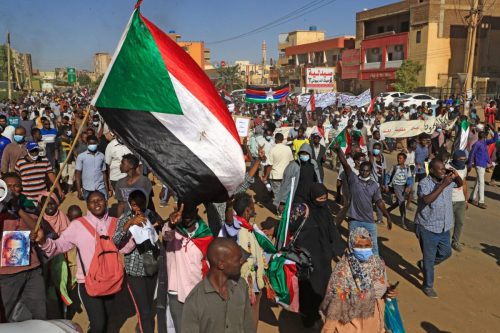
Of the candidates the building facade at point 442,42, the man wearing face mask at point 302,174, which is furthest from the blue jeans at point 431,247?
the building facade at point 442,42

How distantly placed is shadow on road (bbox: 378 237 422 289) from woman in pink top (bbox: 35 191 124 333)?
3933 millimetres

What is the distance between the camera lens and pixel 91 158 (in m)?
7.70

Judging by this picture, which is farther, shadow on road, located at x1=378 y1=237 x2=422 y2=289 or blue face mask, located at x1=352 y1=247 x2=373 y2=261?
shadow on road, located at x1=378 y1=237 x2=422 y2=289

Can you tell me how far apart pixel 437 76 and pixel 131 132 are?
138 ft

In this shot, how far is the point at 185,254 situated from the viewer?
373cm

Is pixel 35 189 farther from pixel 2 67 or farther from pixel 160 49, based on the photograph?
pixel 2 67

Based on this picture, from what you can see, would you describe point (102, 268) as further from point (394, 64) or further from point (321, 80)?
point (394, 64)

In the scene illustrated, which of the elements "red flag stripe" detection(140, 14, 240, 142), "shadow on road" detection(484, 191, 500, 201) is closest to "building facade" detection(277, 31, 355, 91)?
"shadow on road" detection(484, 191, 500, 201)

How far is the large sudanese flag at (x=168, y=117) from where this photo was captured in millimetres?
3469

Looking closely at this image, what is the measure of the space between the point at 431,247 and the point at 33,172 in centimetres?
573

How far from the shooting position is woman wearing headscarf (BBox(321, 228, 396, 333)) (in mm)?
3420

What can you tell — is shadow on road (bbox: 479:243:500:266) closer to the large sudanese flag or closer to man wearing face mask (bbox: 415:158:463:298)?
man wearing face mask (bbox: 415:158:463:298)

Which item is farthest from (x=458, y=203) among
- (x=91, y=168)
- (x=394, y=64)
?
(x=394, y=64)

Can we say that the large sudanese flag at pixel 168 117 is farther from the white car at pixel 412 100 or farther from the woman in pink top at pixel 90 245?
the white car at pixel 412 100
